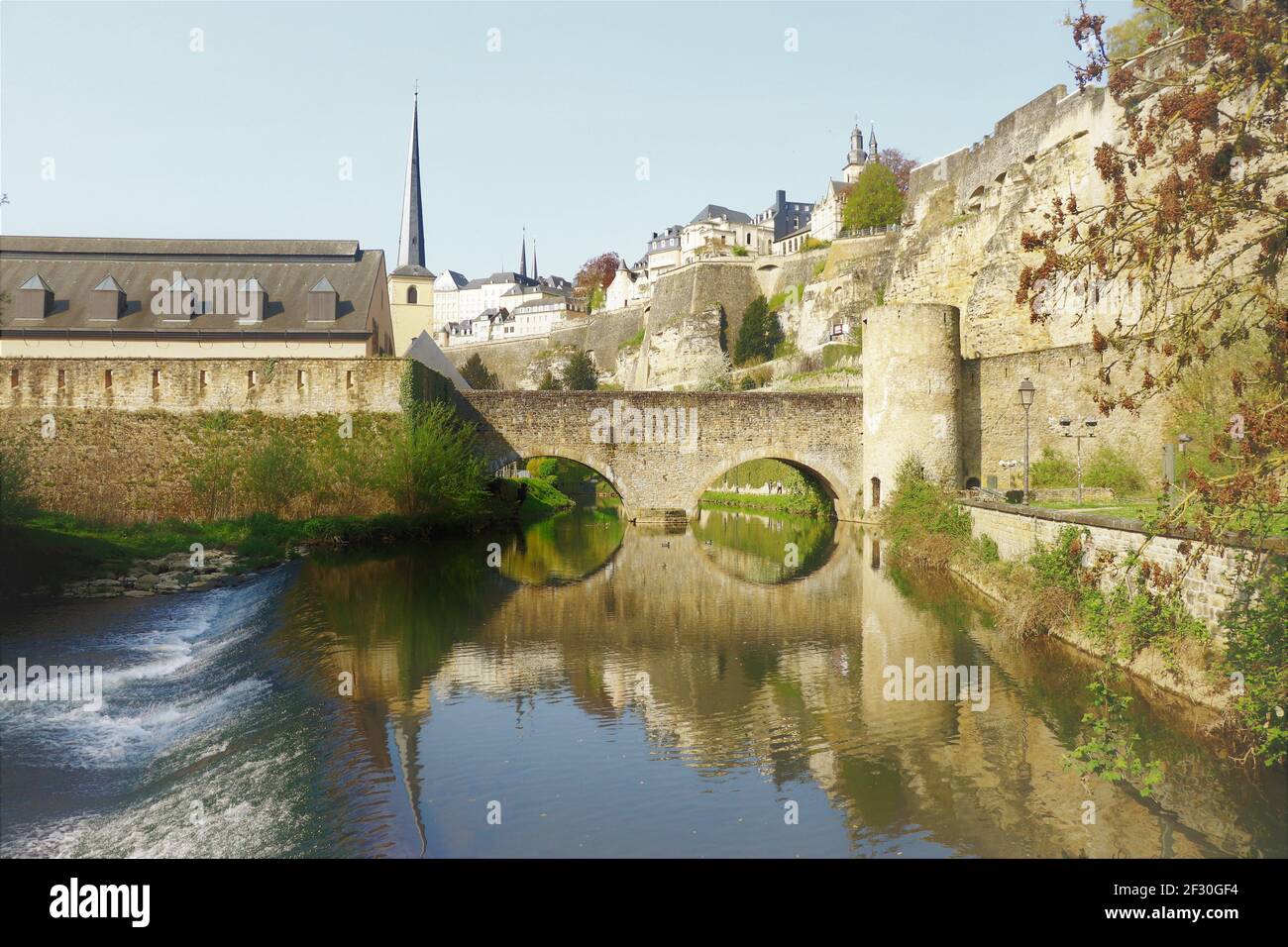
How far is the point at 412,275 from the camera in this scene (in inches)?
1789

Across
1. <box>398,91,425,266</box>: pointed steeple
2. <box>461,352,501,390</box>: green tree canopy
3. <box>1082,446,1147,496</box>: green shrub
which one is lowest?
<box>1082,446,1147,496</box>: green shrub

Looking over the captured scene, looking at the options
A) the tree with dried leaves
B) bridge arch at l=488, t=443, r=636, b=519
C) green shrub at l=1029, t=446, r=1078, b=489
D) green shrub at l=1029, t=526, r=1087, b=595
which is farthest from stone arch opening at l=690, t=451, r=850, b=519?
the tree with dried leaves

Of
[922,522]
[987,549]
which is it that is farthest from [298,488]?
[987,549]

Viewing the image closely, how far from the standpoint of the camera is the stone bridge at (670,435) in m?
27.7

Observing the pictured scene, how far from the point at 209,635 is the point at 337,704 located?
13.8ft

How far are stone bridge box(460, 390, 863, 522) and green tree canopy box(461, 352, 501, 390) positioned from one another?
3779 centimetres

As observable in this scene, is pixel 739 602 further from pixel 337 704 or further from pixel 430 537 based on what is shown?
pixel 430 537

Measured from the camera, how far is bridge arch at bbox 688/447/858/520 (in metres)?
28.6

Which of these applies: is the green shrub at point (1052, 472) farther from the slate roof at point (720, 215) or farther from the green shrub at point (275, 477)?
the slate roof at point (720, 215)

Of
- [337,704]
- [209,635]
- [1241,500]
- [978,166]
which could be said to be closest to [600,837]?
[337,704]

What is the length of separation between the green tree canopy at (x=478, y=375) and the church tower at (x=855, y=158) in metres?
36.9

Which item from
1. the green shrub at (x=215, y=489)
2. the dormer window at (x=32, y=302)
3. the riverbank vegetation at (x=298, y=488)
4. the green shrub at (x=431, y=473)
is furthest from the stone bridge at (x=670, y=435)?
the dormer window at (x=32, y=302)

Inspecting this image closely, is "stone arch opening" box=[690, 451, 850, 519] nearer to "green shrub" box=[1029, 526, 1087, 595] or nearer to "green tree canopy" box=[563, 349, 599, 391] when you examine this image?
"green shrub" box=[1029, 526, 1087, 595]
